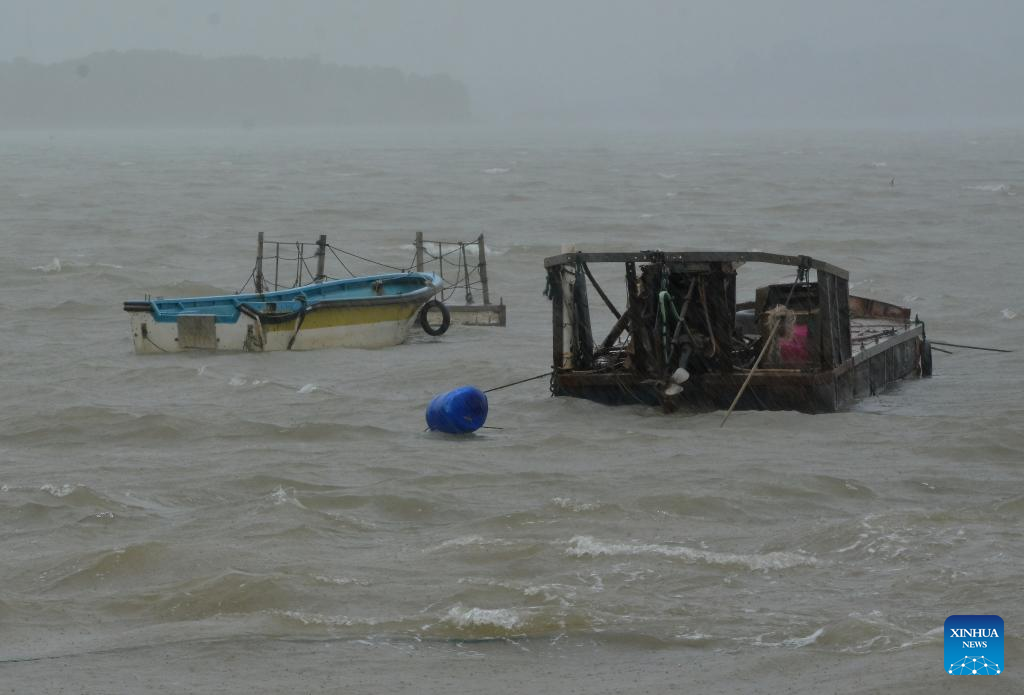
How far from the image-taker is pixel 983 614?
12.1 metres

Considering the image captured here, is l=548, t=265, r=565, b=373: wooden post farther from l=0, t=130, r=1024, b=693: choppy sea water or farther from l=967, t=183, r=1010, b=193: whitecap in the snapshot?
l=967, t=183, r=1010, b=193: whitecap

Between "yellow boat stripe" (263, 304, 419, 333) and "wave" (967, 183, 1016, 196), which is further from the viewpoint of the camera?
"wave" (967, 183, 1016, 196)

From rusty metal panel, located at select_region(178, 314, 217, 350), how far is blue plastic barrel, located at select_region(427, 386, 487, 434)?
28.4 ft

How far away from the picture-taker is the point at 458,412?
19906 mm

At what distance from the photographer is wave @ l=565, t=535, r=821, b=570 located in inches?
532

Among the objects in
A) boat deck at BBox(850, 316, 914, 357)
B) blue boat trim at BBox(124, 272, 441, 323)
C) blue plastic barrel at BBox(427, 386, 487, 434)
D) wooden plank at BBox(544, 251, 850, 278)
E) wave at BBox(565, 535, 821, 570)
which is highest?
wooden plank at BBox(544, 251, 850, 278)

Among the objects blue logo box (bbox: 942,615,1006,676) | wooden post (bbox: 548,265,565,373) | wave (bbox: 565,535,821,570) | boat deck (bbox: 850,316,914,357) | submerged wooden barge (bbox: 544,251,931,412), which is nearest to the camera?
→ blue logo box (bbox: 942,615,1006,676)

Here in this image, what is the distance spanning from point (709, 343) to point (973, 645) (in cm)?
974

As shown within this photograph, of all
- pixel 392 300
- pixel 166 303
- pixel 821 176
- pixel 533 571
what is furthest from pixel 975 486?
pixel 821 176

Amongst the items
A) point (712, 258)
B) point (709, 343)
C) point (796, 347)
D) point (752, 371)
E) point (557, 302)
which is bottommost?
point (752, 371)

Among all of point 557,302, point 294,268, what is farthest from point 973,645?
point 294,268

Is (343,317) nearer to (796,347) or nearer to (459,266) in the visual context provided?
(459,266)

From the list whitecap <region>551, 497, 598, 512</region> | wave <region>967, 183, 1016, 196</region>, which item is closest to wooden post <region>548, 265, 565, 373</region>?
whitecap <region>551, 497, 598, 512</region>

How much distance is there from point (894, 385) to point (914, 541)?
404 inches
